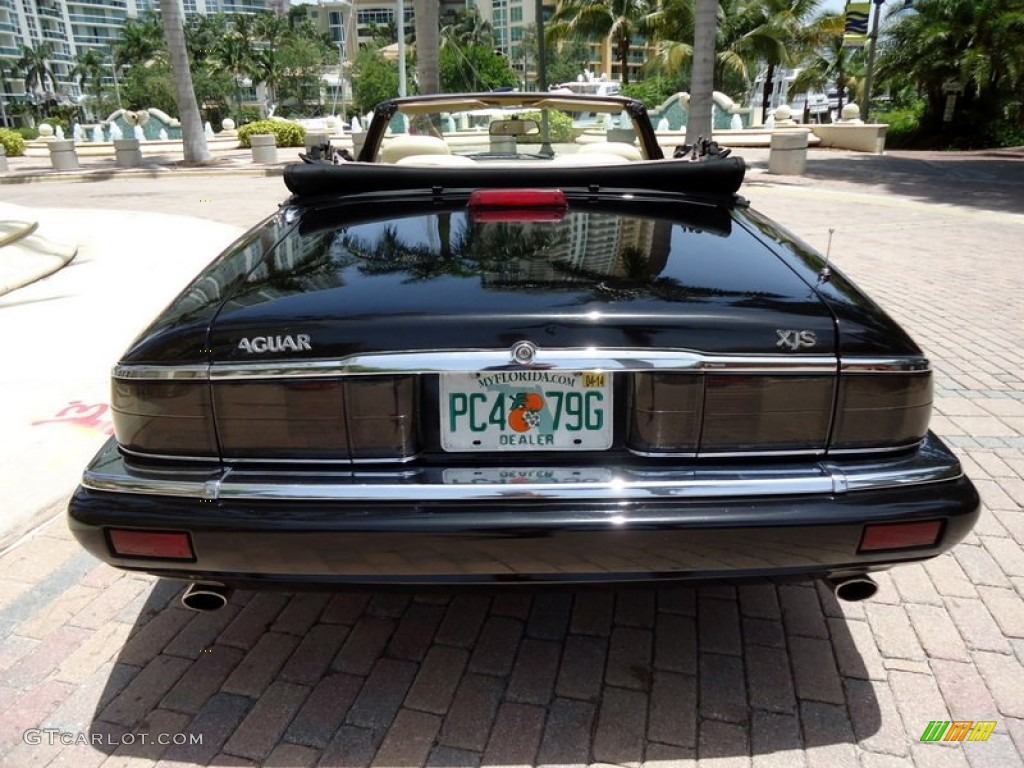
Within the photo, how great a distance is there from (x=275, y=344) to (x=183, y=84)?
21592 mm

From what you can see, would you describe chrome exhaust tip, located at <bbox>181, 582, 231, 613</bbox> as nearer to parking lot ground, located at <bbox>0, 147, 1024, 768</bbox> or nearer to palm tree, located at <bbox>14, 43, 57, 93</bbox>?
parking lot ground, located at <bbox>0, 147, 1024, 768</bbox>

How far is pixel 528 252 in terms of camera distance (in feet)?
7.59

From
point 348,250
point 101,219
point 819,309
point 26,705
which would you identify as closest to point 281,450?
point 348,250

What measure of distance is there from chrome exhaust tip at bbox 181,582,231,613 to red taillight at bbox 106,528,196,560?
200 mm

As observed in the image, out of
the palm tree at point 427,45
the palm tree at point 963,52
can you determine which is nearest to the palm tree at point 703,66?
the palm tree at point 427,45

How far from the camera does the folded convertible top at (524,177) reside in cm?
308

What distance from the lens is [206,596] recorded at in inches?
85.2

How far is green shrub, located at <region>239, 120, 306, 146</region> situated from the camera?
25.5m

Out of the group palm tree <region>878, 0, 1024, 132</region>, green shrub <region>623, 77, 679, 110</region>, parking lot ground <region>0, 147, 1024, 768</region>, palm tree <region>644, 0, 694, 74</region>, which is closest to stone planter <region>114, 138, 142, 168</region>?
palm tree <region>644, 0, 694, 74</region>

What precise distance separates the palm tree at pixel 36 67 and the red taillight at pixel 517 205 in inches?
4836

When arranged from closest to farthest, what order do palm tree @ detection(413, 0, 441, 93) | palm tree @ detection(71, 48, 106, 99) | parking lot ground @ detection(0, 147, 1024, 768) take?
parking lot ground @ detection(0, 147, 1024, 768) < palm tree @ detection(413, 0, 441, 93) < palm tree @ detection(71, 48, 106, 99)

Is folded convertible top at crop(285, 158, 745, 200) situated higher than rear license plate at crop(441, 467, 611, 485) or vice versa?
folded convertible top at crop(285, 158, 745, 200)

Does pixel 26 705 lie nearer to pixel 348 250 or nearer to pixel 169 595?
pixel 169 595

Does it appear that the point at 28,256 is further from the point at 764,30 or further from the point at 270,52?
the point at 270,52
